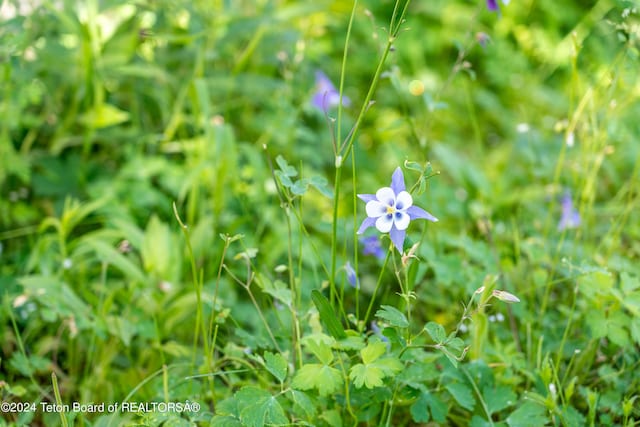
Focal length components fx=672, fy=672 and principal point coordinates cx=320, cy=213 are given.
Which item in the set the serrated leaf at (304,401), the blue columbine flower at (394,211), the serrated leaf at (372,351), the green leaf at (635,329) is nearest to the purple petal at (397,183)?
the blue columbine flower at (394,211)

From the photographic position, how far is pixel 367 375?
3.84 feet

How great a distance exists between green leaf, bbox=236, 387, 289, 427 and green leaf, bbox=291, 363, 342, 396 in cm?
5

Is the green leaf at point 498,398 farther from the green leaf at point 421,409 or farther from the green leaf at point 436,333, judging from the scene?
the green leaf at point 436,333

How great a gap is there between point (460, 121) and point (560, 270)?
1.39 meters

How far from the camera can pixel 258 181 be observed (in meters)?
2.11

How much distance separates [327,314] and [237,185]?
2.69ft

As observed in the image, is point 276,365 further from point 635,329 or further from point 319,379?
point 635,329

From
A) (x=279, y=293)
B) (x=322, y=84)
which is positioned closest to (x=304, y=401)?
(x=279, y=293)

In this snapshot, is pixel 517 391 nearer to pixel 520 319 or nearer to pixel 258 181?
pixel 520 319

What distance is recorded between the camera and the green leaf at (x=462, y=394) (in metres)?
1.32

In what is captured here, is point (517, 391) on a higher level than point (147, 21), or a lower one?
lower

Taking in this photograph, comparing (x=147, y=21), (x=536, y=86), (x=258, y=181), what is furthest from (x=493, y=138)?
(x=147, y=21)

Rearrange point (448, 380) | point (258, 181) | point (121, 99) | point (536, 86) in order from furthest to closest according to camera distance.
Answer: point (536, 86) < point (121, 99) < point (258, 181) < point (448, 380)

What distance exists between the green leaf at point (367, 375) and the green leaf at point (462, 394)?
0.76 feet
